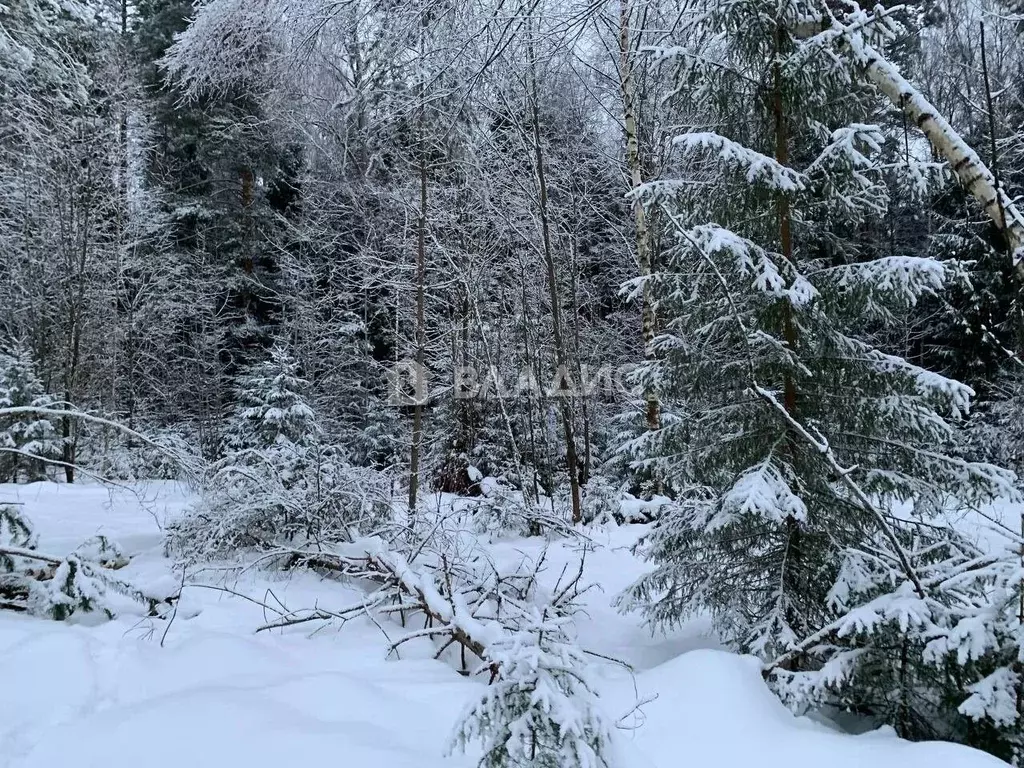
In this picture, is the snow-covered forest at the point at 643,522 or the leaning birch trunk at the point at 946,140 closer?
the snow-covered forest at the point at 643,522

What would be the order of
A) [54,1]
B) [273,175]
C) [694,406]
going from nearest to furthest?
[694,406] → [54,1] → [273,175]

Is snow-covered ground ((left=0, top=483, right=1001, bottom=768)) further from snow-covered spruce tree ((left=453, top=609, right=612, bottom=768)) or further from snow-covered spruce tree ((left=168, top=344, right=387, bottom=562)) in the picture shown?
snow-covered spruce tree ((left=168, top=344, right=387, bottom=562))

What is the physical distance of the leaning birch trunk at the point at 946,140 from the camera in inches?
128

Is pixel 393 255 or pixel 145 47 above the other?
pixel 145 47

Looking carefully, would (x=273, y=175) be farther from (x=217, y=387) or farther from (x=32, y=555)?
(x=32, y=555)

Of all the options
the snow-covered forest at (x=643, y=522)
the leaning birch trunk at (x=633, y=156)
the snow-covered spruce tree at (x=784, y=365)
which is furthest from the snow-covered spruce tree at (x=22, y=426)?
the snow-covered spruce tree at (x=784, y=365)

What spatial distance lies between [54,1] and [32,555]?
7.52 m

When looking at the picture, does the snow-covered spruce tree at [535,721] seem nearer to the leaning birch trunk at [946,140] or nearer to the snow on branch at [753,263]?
the snow on branch at [753,263]

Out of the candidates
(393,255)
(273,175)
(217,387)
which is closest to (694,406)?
(393,255)

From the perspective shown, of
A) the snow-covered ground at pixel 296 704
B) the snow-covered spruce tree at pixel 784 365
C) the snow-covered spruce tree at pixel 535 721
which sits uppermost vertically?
the snow-covered spruce tree at pixel 784 365

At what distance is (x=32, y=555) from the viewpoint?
152 inches

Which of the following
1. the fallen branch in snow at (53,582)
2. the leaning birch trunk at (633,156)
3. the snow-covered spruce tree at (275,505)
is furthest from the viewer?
the leaning birch trunk at (633,156)

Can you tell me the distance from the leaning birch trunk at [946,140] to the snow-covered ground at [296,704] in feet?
8.40

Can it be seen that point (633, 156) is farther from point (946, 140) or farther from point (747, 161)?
point (946, 140)
